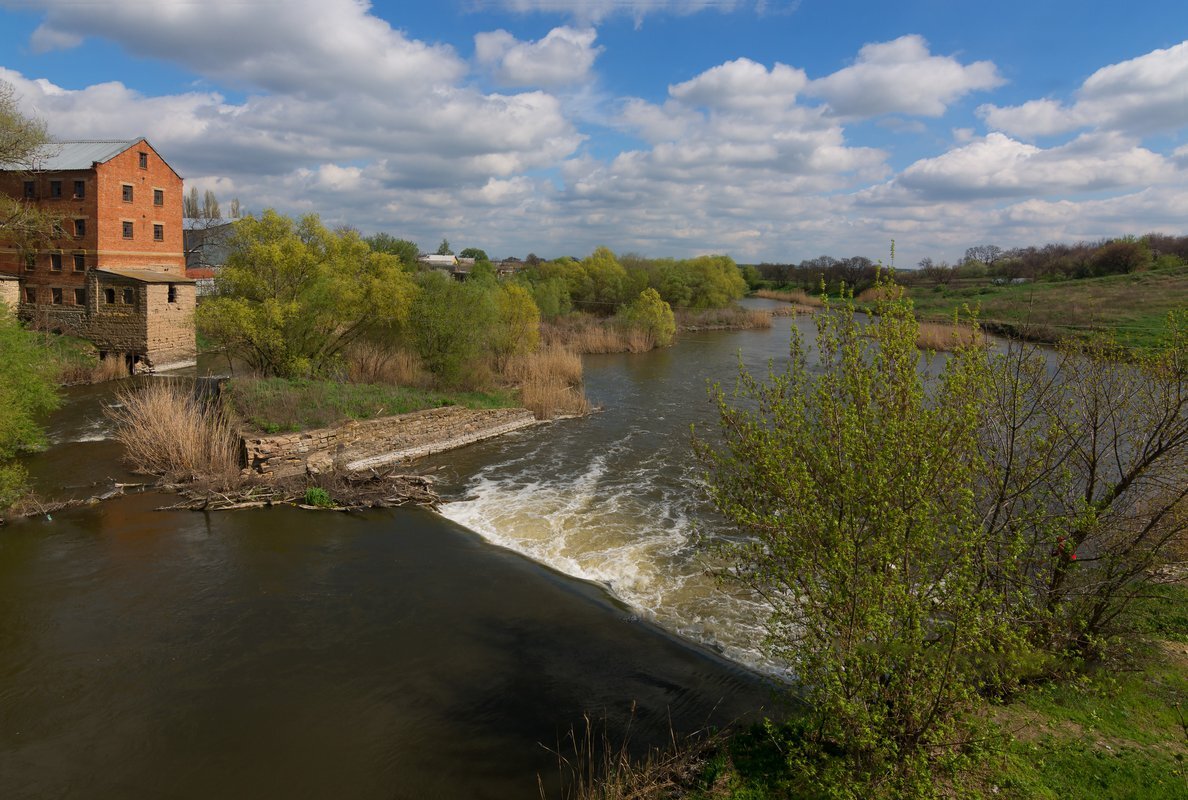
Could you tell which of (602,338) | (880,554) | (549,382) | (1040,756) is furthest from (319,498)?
(602,338)

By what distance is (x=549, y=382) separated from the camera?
24.9 metres

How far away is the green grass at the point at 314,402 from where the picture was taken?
16.8 metres

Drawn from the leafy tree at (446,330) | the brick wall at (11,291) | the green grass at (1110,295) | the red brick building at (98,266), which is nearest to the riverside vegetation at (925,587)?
the leafy tree at (446,330)

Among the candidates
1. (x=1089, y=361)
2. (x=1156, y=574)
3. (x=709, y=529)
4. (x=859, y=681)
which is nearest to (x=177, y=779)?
(x=859, y=681)

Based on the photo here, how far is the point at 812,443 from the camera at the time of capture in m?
5.63

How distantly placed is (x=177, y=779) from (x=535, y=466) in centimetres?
1198

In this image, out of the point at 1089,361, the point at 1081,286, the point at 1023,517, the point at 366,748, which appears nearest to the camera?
the point at 1023,517

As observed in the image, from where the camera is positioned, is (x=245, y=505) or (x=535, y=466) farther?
(x=535, y=466)

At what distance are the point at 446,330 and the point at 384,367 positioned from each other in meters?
2.66

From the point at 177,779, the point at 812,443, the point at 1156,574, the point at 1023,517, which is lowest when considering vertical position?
the point at 177,779

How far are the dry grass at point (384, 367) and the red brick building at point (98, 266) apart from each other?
11.3 meters

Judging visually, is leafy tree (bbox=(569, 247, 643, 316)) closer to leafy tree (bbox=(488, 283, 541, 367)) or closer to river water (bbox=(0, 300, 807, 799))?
leafy tree (bbox=(488, 283, 541, 367))

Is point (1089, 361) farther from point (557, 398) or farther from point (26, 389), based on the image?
point (26, 389)

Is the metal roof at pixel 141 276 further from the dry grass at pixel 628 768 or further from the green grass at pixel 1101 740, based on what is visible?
the green grass at pixel 1101 740
